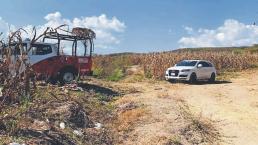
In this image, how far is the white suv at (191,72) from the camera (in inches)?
1153

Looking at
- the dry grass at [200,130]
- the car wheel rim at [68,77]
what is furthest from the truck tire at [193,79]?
the dry grass at [200,130]

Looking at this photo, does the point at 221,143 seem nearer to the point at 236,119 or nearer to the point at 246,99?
the point at 236,119

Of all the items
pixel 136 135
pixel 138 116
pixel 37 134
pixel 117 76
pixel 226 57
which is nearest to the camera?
pixel 37 134

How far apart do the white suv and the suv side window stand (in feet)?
33.4

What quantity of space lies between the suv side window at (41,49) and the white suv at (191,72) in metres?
10.2

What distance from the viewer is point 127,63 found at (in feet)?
143

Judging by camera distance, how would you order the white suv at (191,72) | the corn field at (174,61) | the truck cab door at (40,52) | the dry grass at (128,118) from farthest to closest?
the corn field at (174,61)
the white suv at (191,72)
the truck cab door at (40,52)
the dry grass at (128,118)

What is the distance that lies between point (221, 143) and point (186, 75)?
698 inches

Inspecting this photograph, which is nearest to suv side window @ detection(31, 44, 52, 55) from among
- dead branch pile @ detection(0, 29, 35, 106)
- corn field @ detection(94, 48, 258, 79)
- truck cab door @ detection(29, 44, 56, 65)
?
truck cab door @ detection(29, 44, 56, 65)

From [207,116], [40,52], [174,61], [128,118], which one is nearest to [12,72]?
[128,118]

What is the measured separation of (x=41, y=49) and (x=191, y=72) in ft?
36.3

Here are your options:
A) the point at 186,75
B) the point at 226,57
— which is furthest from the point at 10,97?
the point at 226,57

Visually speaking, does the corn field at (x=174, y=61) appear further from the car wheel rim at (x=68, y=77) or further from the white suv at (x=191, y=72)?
the car wheel rim at (x=68, y=77)

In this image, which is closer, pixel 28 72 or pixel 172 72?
pixel 28 72
